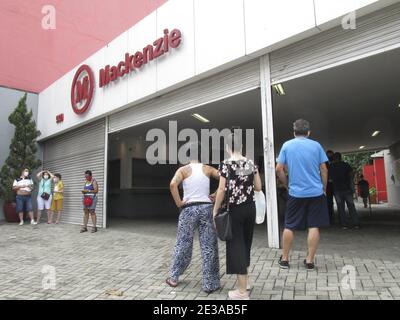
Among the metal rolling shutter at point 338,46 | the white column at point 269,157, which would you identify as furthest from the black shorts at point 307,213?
the metal rolling shutter at point 338,46

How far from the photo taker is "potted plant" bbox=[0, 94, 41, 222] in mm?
11953

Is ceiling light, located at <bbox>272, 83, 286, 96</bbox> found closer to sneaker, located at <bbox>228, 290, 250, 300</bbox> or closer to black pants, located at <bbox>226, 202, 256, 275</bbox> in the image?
black pants, located at <bbox>226, 202, 256, 275</bbox>

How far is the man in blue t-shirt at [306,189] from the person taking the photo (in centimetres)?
423

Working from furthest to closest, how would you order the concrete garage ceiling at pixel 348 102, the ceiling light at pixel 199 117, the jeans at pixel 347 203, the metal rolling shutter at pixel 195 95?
the ceiling light at pixel 199 117, the jeans at pixel 347 203, the concrete garage ceiling at pixel 348 102, the metal rolling shutter at pixel 195 95

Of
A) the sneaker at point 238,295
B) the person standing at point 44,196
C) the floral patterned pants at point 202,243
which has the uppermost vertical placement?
the person standing at point 44,196

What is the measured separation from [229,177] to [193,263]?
79.7 inches

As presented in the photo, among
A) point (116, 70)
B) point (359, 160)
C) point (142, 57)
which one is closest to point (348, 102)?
point (142, 57)

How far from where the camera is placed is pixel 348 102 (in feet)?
30.5

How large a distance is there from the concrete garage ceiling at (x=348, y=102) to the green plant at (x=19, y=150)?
864cm

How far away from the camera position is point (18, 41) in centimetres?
1442

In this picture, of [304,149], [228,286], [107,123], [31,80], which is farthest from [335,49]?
[31,80]

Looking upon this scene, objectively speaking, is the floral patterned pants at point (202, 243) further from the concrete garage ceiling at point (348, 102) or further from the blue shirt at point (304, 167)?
the concrete garage ceiling at point (348, 102)

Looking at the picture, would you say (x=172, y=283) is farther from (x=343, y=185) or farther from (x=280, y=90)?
(x=343, y=185)

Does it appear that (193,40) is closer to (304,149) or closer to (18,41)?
(304,149)
